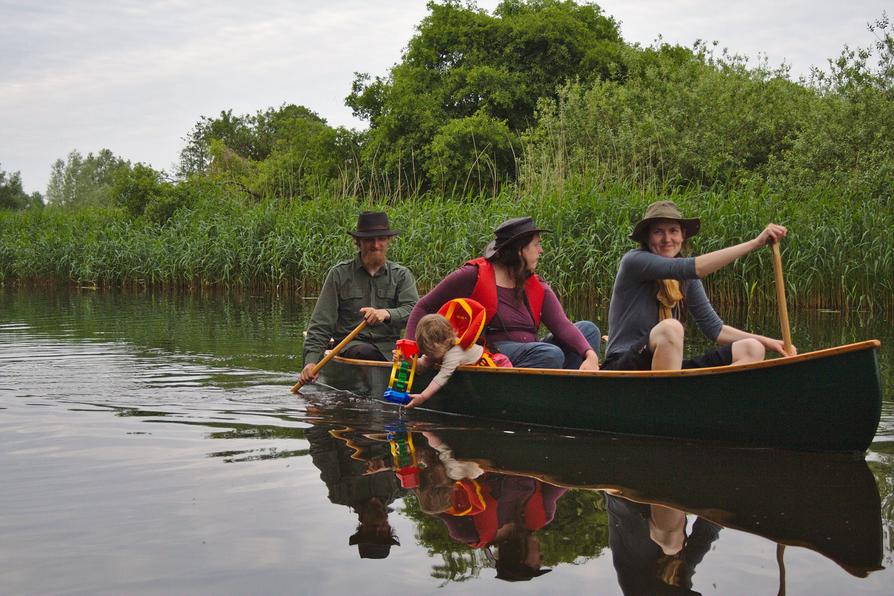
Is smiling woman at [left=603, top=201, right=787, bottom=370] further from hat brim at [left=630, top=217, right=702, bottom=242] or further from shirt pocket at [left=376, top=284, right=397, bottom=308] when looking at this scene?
shirt pocket at [left=376, top=284, right=397, bottom=308]

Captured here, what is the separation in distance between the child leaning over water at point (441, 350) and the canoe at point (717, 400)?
0.08 metres

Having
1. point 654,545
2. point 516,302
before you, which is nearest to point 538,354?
point 516,302

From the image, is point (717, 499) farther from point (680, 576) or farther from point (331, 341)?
point (331, 341)

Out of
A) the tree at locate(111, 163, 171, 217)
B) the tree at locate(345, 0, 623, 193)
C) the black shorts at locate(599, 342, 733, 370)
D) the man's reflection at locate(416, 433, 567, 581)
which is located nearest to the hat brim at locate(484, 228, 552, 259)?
the black shorts at locate(599, 342, 733, 370)

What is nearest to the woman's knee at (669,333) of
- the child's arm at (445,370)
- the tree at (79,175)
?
the child's arm at (445,370)

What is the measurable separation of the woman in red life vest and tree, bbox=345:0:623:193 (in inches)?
676

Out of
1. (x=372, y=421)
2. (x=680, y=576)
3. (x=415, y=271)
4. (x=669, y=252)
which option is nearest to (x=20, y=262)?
(x=415, y=271)

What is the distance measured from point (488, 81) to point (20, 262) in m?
11.6

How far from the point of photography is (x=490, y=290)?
550cm

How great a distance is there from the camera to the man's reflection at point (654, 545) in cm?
283

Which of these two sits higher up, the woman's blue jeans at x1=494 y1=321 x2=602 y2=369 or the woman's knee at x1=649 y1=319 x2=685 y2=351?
the woman's knee at x1=649 y1=319 x2=685 y2=351

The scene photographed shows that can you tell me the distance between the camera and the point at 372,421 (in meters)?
5.72

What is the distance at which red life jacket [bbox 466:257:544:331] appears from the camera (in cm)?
548

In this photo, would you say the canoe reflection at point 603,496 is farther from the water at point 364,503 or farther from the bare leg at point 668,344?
the bare leg at point 668,344
